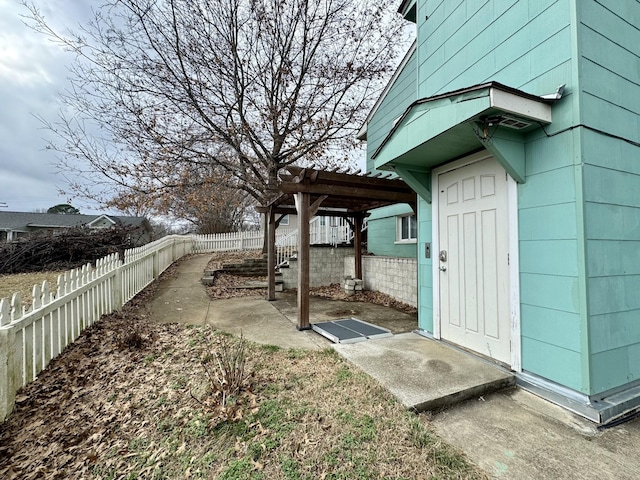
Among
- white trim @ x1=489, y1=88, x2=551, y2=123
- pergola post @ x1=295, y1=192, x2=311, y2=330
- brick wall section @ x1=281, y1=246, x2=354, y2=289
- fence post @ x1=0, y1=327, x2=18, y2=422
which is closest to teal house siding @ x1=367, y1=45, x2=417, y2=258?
brick wall section @ x1=281, y1=246, x2=354, y2=289

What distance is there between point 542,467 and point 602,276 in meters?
1.61

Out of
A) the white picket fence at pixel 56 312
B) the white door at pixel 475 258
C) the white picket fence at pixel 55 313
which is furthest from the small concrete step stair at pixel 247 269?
the white door at pixel 475 258

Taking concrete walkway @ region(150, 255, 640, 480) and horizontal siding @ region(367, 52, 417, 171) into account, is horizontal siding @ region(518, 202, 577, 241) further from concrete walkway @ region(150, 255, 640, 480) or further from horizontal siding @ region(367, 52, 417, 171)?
horizontal siding @ region(367, 52, 417, 171)

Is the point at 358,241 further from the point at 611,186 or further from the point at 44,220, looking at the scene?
the point at 44,220

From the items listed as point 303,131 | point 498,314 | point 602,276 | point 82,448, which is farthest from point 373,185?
point 303,131

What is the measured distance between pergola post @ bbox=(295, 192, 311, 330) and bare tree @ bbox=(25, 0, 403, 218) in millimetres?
3277

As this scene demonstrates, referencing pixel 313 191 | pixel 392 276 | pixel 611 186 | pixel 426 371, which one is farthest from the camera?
pixel 392 276

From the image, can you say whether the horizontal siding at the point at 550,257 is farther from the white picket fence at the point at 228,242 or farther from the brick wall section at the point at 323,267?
the white picket fence at the point at 228,242

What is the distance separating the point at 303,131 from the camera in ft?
30.5

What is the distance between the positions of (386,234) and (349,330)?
4632mm

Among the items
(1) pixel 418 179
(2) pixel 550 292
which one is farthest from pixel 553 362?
(1) pixel 418 179

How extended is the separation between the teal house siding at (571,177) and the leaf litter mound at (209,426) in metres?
1.46

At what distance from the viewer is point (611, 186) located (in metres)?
2.40

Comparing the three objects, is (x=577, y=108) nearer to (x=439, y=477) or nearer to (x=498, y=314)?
(x=498, y=314)
